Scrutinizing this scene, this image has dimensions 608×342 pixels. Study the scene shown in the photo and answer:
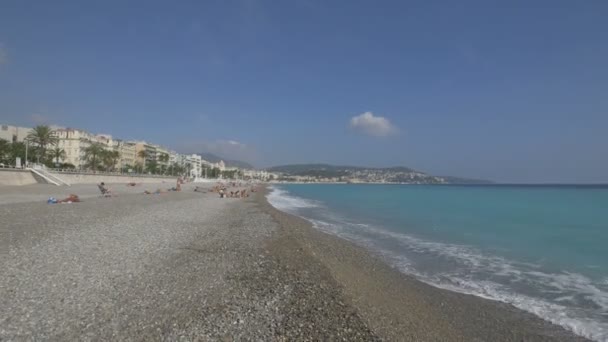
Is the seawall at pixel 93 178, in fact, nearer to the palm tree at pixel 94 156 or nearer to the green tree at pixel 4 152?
the palm tree at pixel 94 156

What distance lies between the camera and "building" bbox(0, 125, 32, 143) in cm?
9419

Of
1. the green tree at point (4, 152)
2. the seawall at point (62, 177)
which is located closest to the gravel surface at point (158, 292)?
the seawall at point (62, 177)

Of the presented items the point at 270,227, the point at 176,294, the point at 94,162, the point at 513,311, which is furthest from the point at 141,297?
the point at 94,162

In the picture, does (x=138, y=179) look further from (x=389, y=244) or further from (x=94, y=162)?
(x=389, y=244)

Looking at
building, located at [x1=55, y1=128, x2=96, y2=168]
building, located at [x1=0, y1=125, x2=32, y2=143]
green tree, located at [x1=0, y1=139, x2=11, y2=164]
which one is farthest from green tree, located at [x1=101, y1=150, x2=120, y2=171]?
building, located at [x1=0, y1=125, x2=32, y2=143]

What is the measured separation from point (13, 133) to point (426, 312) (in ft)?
395

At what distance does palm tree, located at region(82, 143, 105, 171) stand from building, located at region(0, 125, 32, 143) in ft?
60.1

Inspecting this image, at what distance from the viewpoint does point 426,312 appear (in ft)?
23.5

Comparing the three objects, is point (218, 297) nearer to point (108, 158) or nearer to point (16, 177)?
point (16, 177)

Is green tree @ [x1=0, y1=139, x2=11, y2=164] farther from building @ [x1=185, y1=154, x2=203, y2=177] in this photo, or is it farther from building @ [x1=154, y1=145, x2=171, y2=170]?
building @ [x1=185, y1=154, x2=203, y2=177]

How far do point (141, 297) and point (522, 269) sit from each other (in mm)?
10938

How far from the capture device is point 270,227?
54.4ft

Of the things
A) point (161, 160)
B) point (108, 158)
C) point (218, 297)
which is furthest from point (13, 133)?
point (218, 297)

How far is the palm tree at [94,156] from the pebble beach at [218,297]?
8091 cm
